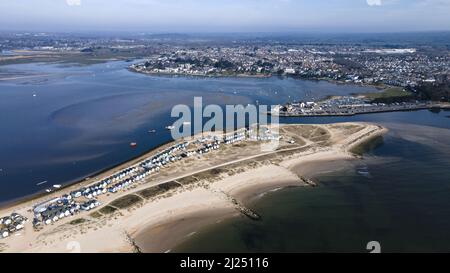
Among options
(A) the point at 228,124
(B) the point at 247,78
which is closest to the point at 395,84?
(B) the point at 247,78

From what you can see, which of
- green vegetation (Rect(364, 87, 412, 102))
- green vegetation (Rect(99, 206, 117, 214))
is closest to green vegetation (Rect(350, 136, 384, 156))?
green vegetation (Rect(364, 87, 412, 102))

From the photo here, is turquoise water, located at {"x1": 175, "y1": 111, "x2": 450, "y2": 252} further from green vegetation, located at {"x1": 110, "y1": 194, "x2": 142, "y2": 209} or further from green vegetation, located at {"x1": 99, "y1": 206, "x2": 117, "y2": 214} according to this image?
green vegetation, located at {"x1": 99, "y1": 206, "x2": 117, "y2": 214}

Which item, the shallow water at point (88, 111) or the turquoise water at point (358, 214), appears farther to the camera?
the shallow water at point (88, 111)

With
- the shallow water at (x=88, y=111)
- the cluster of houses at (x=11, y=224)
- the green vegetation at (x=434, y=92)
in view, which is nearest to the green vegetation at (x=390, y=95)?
the green vegetation at (x=434, y=92)

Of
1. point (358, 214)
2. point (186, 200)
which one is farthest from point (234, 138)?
point (358, 214)

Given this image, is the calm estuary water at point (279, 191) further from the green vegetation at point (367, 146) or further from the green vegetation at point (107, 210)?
the green vegetation at point (107, 210)

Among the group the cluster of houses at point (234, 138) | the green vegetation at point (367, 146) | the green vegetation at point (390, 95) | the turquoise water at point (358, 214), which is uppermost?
the green vegetation at point (390, 95)

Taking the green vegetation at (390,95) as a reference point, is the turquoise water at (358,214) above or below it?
below

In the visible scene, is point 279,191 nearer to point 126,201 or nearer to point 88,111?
point 126,201
